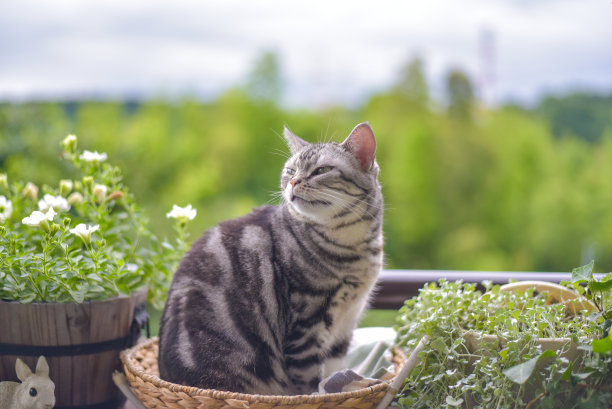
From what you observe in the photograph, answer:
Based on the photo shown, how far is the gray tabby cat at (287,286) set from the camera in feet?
3.97

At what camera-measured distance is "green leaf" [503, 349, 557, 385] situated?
33.2 inches

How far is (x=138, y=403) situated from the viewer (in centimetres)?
116

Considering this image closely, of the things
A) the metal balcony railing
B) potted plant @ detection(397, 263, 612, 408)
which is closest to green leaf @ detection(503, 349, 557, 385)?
potted plant @ detection(397, 263, 612, 408)

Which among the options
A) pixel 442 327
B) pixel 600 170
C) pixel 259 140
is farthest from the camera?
pixel 259 140

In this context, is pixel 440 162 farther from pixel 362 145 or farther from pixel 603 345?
pixel 603 345

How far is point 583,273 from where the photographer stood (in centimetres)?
100

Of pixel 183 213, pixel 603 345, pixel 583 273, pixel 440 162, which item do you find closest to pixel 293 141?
pixel 183 213

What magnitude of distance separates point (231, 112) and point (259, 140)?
27.4 inches

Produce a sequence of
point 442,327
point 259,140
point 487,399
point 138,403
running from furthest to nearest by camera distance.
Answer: point 259,140
point 138,403
point 442,327
point 487,399

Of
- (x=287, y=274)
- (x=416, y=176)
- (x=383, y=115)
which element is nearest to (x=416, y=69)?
(x=383, y=115)

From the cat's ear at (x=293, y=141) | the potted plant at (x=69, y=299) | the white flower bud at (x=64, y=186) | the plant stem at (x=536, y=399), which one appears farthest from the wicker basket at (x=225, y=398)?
the cat's ear at (x=293, y=141)

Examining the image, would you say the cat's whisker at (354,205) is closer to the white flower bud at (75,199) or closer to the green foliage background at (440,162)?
the white flower bud at (75,199)

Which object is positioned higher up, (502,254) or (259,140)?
(259,140)

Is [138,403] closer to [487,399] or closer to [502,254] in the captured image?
[487,399]
